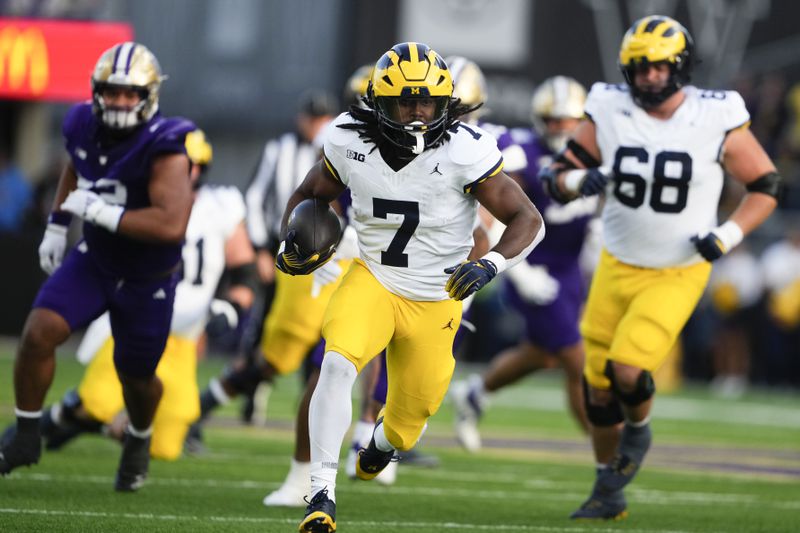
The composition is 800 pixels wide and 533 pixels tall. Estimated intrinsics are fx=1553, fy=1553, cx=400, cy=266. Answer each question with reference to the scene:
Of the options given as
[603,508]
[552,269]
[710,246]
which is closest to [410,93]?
[710,246]

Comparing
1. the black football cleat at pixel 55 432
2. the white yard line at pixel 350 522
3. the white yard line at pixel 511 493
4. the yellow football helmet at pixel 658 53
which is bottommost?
the black football cleat at pixel 55 432

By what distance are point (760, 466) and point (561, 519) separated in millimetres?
2972

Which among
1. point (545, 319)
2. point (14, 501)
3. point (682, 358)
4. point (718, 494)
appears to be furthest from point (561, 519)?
point (682, 358)

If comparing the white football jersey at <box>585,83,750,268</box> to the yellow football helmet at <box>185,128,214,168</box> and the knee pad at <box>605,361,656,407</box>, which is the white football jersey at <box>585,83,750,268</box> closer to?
the knee pad at <box>605,361,656,407</box>

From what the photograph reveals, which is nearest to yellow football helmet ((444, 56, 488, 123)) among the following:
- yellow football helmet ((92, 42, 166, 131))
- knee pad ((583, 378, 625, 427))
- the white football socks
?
knee pad ((583, 378, 625, 427))

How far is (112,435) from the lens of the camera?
742cm

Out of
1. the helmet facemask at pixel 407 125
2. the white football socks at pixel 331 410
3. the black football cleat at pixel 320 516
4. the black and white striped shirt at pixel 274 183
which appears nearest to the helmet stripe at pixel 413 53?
the helmet facemask at pixel 407 125

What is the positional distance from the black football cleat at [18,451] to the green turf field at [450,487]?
144mm

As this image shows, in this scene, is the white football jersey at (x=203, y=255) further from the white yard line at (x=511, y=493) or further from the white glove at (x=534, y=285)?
the white glove at (x=534, y=285)

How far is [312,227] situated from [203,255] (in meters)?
2.46

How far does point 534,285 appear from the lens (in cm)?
870

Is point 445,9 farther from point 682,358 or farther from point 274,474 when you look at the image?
point 274,474

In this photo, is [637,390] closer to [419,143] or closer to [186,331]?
[419,143]

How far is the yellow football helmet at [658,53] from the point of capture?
6301 mm
